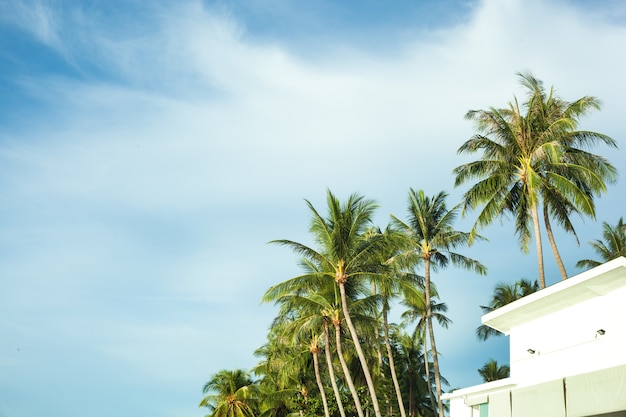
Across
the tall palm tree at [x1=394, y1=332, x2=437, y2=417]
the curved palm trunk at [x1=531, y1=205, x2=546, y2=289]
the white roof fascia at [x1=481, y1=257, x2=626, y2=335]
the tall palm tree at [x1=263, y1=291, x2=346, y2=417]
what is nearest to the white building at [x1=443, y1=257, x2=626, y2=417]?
the white roof fascia at [x1=481, y1=257, x2=626, y2=335]

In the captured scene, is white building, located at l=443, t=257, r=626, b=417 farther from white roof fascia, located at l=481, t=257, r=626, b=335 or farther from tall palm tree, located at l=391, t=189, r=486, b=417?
tall palm tree, located at l=391, t=189, r=486, b=417

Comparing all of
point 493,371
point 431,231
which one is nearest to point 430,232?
point 431,231

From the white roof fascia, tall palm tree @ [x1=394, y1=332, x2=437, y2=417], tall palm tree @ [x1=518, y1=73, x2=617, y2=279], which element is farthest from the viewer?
tall palm tree @ [x1=394, y1=332, x2=437, y2=417]

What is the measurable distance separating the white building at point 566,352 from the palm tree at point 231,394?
35.5 meters

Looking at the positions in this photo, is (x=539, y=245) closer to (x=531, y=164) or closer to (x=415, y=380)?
(x=531, y=164)

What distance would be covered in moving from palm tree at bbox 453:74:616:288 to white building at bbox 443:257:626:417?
8487mm

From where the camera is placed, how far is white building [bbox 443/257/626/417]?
1638cm

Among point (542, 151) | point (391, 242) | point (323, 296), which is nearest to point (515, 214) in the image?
point (542, 151)

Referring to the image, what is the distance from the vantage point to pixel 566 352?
59.6 feet

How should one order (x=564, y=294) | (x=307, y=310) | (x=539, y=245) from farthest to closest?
1. (x=307, y=310)
2. (x=539, y=245)
3. (x=564, y=294)

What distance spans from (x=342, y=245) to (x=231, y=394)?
29.5 metres

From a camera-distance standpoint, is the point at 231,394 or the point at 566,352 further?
the point at 231,394

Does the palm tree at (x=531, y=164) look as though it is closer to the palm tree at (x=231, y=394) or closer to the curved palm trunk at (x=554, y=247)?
the curved palm trunk at (x=554, y=247)

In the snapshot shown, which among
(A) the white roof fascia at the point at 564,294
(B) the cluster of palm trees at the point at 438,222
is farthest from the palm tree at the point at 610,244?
(A) the white roof fascia at the point at 564,294
